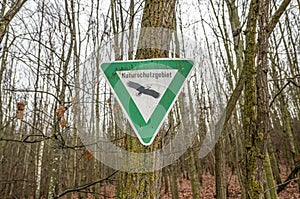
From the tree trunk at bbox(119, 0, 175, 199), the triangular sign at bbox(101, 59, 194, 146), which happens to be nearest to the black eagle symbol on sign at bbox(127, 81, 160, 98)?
the triangular sign at bbox(101, 59, 194, 146)

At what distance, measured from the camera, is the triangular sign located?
0.91 metres

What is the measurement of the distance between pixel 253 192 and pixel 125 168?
1.75ft

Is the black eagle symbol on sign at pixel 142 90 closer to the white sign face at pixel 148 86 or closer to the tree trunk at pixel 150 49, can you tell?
the white sign face at pixel 148 86

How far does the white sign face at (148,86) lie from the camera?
0.91 meters

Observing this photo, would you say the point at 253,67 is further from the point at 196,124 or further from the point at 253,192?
the point at 253,192

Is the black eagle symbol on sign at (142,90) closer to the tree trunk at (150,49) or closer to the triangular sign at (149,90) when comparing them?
the triangular sign at (149,90)

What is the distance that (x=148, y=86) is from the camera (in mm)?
915

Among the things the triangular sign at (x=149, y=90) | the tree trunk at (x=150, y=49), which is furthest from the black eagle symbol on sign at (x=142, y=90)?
the tree trunk at (x=150, y=49)

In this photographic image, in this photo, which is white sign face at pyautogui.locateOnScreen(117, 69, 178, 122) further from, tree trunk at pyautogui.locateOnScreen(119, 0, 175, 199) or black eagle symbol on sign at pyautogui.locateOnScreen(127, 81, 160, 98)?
tree trunk at pyautogui.locateOnScreen(119, 0, 175, 199)

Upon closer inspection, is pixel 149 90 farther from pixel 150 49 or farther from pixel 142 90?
pixel 150 49

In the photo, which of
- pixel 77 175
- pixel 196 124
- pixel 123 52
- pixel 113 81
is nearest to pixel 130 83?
pixel 113 81

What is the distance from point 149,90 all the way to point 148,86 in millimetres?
14

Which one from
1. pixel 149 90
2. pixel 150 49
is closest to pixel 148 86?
pixel 149 90

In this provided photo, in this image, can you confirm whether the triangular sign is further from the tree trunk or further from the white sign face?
the tree trunk
